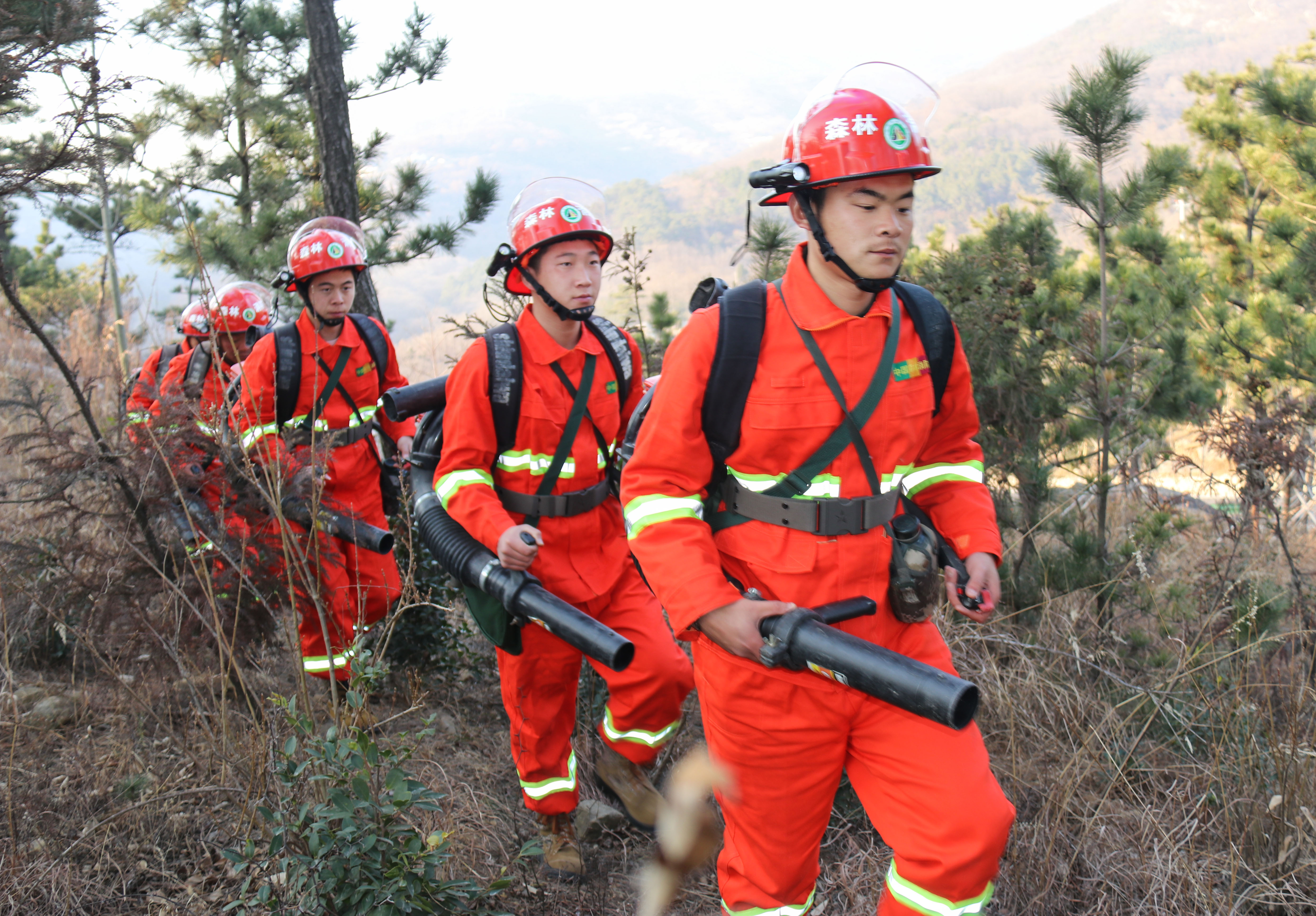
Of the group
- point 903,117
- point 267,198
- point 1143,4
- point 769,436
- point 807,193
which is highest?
point 1143,4

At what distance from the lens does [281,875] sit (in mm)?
2840

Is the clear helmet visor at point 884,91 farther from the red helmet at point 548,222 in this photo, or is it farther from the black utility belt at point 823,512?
the red helmet at point 548,222

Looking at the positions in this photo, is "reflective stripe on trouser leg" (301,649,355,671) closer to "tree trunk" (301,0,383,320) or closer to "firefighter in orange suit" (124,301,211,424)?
"firefighter in orange suit" (124,301,211,424)

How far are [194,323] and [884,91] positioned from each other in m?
5.19

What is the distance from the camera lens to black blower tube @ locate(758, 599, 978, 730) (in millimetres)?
1834

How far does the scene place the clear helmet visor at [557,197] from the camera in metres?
3.64

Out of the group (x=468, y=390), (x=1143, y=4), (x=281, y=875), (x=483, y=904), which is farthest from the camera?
(x=1143, y=4)

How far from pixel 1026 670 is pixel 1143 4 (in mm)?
200125

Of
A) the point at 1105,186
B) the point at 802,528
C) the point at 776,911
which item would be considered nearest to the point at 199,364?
the point at 802,528

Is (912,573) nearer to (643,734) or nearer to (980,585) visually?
(980,585)

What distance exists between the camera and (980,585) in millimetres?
2340

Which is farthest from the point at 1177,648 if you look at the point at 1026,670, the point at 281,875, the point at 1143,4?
the point at 1143,4

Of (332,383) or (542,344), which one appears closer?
(542,344)

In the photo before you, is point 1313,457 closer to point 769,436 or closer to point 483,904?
point 769,436
